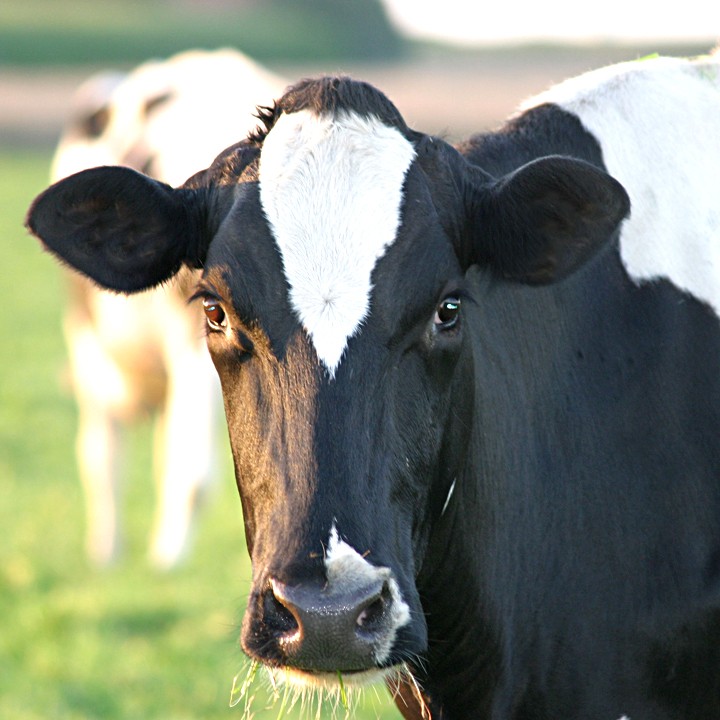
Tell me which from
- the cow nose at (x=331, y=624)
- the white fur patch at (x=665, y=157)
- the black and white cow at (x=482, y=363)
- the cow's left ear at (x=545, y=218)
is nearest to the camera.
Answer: the cow nose at (x=331, y=624)

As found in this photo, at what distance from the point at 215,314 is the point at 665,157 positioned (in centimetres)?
140

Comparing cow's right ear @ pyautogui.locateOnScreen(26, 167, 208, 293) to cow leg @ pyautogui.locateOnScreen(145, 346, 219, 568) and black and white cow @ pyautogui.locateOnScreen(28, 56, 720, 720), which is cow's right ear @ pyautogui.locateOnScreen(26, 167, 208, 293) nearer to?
black and white cow @ pyautogui.locateOnScreen(28, 56, 720, 720)

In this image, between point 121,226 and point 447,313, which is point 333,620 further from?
point 121,226

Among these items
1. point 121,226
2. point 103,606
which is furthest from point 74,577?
point 121,226

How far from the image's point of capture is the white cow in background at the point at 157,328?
326 inches

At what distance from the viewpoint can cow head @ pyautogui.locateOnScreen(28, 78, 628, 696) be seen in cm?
277

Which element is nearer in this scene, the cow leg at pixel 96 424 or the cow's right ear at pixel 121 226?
the cow's right ear at pixel 121 226

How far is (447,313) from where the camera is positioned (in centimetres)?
313

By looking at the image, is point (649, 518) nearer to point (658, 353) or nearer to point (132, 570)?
point (658, 353)

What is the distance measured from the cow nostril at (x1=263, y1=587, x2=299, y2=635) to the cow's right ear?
1.04m

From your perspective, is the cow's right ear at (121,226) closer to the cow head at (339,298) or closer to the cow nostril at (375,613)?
the cow head at (339,298)

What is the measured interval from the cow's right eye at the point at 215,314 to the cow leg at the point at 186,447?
4999 mm

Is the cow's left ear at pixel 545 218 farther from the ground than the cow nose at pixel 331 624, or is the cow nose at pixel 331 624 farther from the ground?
the cow's left ear at pixel 545 218

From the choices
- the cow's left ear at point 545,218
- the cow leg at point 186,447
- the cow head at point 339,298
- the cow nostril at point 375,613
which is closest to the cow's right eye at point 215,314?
the cow head at point 339,298
